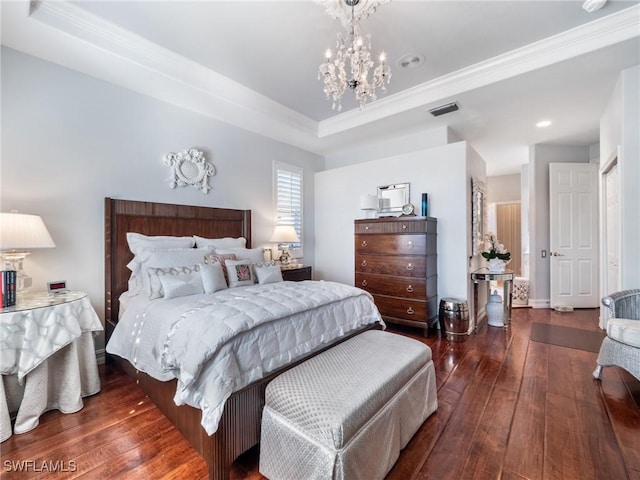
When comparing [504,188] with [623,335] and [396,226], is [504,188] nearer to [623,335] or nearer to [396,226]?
[396,226]

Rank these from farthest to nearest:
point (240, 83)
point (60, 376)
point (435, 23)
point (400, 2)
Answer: point (240, 83) < point (435, 23) < point (400, 2) < point (60, 376)

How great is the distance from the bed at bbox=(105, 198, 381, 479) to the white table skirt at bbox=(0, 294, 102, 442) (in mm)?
391

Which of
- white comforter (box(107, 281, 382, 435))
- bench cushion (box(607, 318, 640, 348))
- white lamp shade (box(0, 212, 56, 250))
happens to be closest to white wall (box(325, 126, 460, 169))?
bench cushion (box(607, 318, 640, 348))

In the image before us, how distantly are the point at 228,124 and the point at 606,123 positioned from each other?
4.80 metres

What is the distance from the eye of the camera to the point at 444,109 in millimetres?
3492

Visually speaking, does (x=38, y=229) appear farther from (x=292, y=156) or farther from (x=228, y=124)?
(x=292, y=156)

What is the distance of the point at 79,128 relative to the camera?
265cm

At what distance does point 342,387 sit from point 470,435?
3.25 ft

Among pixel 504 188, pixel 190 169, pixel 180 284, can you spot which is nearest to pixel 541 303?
pixel 504 188

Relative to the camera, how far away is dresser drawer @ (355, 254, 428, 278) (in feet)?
11.5

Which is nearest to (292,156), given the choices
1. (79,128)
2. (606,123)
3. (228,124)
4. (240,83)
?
(228,124)

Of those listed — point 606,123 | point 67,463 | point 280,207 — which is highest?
point 606,123

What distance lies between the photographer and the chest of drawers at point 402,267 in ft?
11.5

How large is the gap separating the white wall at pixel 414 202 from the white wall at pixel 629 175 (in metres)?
1.40
